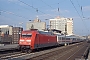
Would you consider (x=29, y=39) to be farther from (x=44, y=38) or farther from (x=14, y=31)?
(x=14, y=31)

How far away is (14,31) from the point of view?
197 ft

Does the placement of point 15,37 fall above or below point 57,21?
below

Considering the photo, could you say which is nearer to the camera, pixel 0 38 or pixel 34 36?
pixel 34 36

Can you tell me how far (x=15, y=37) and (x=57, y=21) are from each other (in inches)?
1251

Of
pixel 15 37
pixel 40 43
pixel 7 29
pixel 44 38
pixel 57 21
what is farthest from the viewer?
pixel 7 29

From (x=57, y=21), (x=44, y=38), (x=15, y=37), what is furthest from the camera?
(x=57, y=21)

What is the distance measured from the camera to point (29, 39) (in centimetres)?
3109

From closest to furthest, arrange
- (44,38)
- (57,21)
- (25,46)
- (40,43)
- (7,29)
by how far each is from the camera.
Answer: (25,46), (40,43), (44,38), (57,21), (7,29)

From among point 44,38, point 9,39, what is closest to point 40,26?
point 9,39

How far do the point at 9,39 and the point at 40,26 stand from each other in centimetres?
3588

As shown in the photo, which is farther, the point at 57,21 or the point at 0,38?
the point at 57,21

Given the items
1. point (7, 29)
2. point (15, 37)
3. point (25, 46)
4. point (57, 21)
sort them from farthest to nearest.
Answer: point (7, 29), point (57, 21), point (15, 37), point (25, 46)

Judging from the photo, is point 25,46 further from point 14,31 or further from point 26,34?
point 14,31

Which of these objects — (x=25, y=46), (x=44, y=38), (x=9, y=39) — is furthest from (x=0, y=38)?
(x=25, y=46)
